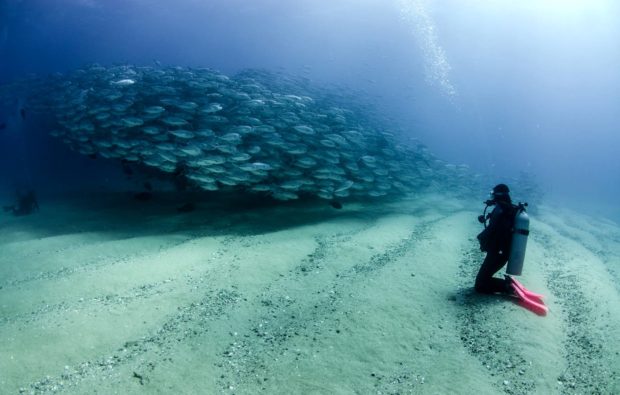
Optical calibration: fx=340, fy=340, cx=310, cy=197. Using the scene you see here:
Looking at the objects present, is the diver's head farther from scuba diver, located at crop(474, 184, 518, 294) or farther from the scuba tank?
the scuba tank

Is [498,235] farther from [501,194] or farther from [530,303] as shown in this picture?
[530,303]

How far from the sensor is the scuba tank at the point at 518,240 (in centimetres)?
453

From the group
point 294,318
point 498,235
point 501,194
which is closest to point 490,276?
point 498,235

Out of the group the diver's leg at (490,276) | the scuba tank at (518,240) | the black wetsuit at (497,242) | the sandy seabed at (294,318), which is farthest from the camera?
the diver's leg at (490,276)

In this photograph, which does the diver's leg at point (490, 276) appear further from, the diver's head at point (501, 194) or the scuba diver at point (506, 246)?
the diver's head at point (501, 194)

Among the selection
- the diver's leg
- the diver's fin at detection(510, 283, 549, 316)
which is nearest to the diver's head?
the diver's leg

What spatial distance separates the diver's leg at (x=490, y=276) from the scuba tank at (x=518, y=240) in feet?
0.68

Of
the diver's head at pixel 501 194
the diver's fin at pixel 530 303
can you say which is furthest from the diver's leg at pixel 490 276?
the diver's head at pixel 501 194

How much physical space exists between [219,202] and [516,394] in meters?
9.13

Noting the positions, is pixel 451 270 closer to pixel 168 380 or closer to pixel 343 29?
pixel 168 380

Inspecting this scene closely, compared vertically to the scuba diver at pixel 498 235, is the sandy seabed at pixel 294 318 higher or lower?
lower

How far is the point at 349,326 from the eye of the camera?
427 centimetres

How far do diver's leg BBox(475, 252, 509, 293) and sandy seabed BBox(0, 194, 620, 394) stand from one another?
7.2 inches

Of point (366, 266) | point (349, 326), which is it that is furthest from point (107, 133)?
point (349, 326)
